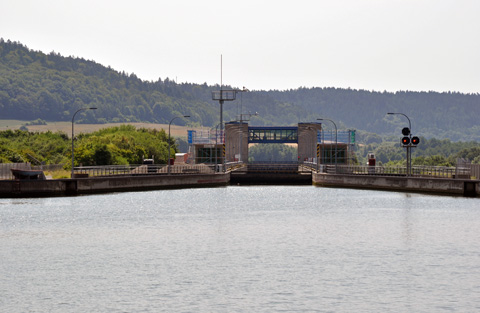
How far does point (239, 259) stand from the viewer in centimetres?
3916

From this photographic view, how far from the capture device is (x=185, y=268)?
119ft

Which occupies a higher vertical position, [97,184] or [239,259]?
[97,184]

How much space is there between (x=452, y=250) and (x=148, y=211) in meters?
32.6

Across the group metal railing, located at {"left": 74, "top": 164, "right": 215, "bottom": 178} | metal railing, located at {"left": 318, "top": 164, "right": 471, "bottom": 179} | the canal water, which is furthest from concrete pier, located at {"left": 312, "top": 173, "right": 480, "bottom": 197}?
metal railing, located at {"left": 74, "top": 164, "right": 215, "bottom": 178}

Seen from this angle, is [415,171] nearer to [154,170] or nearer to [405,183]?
[405,183]

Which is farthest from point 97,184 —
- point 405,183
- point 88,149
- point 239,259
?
point 239,259

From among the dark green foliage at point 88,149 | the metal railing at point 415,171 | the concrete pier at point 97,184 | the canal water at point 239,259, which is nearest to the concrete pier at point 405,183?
the metal railing at point 415,171

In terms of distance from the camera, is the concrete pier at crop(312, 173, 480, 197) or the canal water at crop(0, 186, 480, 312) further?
the concrete pier at crop(312, 173, 480, 197)

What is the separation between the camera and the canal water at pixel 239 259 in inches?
1160

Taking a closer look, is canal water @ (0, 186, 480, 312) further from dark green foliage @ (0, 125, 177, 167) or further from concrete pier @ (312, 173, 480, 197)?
dark green foliage @ (0, 125, 177, 167)

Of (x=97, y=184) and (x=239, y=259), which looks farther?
(x=97, y=184)

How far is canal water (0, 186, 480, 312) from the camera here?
2945 centimetres

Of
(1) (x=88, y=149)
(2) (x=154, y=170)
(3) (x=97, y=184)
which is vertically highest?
(1) (x=88, y=149)

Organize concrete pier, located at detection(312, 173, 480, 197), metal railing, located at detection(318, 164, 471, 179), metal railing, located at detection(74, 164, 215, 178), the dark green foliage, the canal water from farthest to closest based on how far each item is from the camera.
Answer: the dark green foliage → metal railing, located at detection(74, 164, 215, 178) → metal railing, located at detection(318, 164, 471, 179) → concrete pier, located at detection(312, 173, 480, 197) → the canal water
